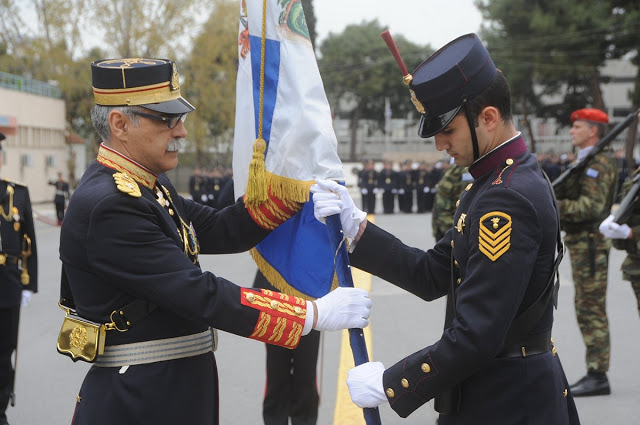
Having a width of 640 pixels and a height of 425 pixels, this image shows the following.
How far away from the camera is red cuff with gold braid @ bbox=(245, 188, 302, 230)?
3.34 metres

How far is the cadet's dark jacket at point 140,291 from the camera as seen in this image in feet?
7.98

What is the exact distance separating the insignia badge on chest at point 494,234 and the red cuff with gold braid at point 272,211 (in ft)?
4.05

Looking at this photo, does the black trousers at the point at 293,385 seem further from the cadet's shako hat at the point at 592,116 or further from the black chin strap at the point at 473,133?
the cadet's shako hat at the point at 592,116

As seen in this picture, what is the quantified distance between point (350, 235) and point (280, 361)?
4.44 ft

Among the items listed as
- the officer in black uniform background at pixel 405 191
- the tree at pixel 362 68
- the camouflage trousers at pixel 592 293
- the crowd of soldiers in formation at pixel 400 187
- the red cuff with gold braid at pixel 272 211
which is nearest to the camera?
the red cuff with gold braid at pixel 272 211

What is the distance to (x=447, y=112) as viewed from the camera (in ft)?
8.07

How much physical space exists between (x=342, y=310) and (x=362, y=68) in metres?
60.1

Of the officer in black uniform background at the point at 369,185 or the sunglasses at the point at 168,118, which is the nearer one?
the sunglasses at the point at 168,118

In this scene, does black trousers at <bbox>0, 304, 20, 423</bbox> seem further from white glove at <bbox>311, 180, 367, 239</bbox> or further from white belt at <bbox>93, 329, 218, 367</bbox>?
white glove at <bbox>311, 180, 367, 239</bbox>

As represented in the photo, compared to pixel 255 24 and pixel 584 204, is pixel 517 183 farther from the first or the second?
pixel 584 204

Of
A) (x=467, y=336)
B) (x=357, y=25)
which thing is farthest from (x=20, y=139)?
(x=357, y=25)

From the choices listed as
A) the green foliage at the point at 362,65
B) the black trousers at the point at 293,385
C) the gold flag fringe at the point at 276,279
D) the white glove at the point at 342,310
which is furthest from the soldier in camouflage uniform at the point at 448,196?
the green foliage at the point at 362,65

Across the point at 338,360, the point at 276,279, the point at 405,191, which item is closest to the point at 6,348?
the point at 276,279

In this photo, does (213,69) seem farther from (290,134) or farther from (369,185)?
(290,134)
